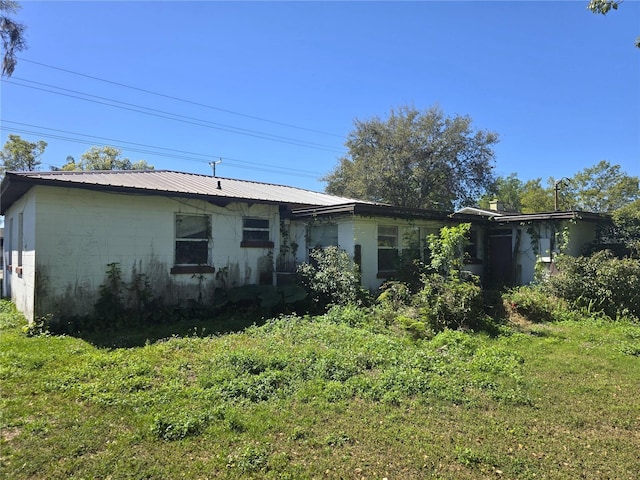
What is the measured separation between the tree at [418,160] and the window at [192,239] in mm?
19255

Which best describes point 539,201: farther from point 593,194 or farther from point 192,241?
point 192,241

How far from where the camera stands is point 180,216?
9.84m

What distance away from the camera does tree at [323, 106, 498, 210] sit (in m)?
27.8

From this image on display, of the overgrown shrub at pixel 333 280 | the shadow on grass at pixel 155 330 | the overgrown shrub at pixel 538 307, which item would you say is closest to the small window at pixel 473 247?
the overgrown shrub at pixel 538 307

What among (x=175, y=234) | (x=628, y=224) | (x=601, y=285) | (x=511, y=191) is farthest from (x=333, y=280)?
(x=511, y=191)

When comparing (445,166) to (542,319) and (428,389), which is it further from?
(428,389)

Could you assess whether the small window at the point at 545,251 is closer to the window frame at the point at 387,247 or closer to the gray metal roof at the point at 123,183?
the window frame at the point at 387,247

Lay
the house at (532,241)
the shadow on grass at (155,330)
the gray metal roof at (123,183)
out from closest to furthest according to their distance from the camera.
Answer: the shadow on grass at (155,330)
the gray metal roof at (123,183)
the house at (532,241)

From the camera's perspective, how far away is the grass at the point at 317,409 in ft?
10.7

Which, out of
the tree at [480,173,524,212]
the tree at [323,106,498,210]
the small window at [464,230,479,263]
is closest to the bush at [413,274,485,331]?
the small window at [464,230,479,263]

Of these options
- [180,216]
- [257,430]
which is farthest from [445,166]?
[257,430]

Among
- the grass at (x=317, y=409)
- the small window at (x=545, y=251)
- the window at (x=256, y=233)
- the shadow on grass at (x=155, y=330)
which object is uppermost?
the window at (x=256, y=233)

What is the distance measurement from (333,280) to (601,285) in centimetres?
679

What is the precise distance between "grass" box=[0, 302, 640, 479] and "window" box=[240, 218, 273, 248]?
417 cm
